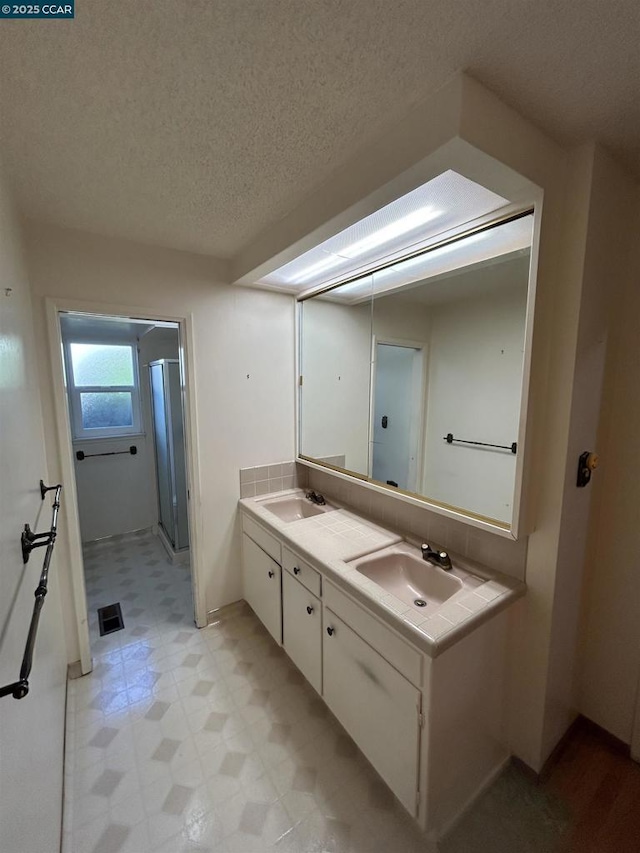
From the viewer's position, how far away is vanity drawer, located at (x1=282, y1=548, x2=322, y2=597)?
158 cm

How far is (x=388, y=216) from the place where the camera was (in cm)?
139

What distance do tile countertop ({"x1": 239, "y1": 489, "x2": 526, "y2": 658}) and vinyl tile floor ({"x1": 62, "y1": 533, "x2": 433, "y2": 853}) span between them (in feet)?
2.60

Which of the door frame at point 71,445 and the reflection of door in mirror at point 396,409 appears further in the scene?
the reflection of door in mirror at point 396,409

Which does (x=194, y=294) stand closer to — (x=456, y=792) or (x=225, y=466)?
(x=225, y=466)

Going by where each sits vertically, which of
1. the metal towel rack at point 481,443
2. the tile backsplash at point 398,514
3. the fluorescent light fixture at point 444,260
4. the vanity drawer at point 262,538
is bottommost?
the vanity drawer at point 262,538

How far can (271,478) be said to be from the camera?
2492mm

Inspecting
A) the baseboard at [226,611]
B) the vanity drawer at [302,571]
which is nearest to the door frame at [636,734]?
the vanity drawer at [302,571]

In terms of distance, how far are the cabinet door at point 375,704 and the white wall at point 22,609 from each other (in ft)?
3.31

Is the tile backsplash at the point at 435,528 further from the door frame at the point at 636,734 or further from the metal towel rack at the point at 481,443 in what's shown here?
the door frame at the point at 636,734

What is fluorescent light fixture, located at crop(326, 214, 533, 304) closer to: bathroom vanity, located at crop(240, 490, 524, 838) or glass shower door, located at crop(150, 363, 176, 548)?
bathroom vanity, located at crop(240, 490, 524, 838)

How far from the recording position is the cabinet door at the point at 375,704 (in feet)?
3.84

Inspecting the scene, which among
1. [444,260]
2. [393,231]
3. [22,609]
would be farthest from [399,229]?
[22,609]

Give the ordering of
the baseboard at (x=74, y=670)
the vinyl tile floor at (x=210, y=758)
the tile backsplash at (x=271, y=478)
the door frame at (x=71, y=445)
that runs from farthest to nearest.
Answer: the tile backsplash at (x=271, y=478), the baseboard at (x=74, y=670), the door frame at (x=71, y=445), the vinyl tile floor at (x=210, y=758)

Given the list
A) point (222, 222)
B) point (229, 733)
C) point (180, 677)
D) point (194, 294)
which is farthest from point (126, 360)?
point (229, 733)
